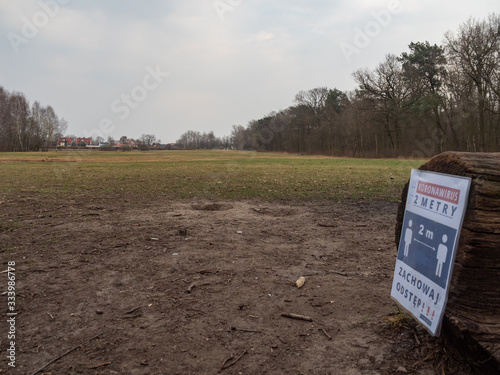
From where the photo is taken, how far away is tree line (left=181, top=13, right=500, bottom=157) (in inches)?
1183

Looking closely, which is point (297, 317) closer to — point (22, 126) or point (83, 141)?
point (22, 126)

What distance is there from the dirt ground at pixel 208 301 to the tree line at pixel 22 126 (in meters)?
85.3

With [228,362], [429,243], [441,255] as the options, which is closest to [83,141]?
[228,362]

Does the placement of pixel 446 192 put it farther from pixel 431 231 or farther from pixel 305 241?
pixel 305 241

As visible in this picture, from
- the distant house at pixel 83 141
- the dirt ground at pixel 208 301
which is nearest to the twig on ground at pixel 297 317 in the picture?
the dirt ground at pixel 208 301

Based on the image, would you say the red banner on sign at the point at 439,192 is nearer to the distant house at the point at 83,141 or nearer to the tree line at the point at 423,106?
the tree line at the point at 423,106

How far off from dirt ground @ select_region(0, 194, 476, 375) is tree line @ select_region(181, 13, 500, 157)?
31799mm

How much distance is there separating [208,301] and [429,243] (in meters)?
2.16

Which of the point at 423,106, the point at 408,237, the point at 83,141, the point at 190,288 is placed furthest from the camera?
the point at 83,141

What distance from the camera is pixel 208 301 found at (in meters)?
3.46

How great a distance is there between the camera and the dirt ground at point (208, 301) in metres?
2.52

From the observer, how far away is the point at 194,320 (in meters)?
3.08

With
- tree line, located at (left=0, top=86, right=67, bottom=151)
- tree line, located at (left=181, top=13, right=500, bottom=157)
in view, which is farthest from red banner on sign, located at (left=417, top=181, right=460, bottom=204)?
tree line, located at (left=0, top=86, right=67, bottom=151)

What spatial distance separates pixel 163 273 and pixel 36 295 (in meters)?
1.35
